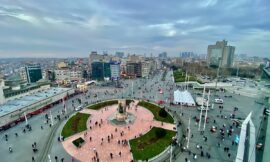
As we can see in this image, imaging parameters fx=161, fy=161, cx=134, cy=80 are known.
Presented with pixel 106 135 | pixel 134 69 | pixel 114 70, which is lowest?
pixel 106 135

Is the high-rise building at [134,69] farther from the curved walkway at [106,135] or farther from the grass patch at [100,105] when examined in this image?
the curved walkway at [106,135]

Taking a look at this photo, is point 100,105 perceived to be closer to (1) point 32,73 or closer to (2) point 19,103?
(2) point 19,103

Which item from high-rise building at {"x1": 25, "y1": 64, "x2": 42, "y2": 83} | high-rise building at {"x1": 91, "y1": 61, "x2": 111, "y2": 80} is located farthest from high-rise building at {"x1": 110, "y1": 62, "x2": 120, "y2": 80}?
high-rise building at {"x1": 25, "y1": 64, "x2": 42, "y2": 83}

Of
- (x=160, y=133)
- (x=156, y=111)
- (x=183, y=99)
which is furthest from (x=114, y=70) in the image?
(x=160, y=133)

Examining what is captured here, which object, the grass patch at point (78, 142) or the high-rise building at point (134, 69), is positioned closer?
the grass patch at point (78, 142)

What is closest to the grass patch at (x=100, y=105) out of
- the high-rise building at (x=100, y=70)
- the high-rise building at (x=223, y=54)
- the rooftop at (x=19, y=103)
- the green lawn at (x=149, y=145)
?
the rooftop at (x=19, y=103)

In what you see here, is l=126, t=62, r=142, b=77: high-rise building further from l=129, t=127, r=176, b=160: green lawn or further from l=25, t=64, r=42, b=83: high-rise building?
l=129, t=127, r=176, b=160: green lawn
